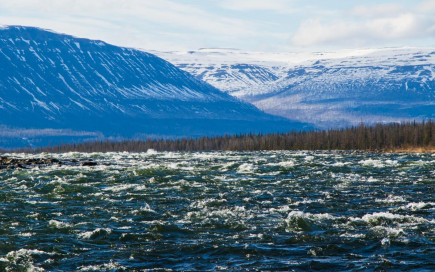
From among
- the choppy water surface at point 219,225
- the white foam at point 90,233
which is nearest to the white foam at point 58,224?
the choppy water surface at point 219,225

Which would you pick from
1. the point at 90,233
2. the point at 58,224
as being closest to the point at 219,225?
the point at 90,233

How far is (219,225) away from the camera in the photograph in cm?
3097

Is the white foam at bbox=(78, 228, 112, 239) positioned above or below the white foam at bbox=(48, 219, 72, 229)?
below

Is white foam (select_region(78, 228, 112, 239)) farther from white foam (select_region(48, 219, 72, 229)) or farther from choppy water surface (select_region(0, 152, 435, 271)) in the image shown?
white foam (select_region(48, 219, 72, 229))

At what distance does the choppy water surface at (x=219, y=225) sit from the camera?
78.9 feet

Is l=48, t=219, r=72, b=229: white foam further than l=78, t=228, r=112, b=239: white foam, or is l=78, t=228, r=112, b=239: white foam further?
l=48, t=219, r=72, b=229: white foam

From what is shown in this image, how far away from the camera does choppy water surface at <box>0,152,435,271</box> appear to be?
24.1m

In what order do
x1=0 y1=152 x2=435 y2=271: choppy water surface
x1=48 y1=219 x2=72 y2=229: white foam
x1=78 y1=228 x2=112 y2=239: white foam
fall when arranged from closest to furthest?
1. x1=0 y1=152 x2=435 y2=271: choppy water surface
2. x1=78 y1=228 x2=112 y2=239: white foam
3. x1=48 y1=219 x2=72 y2=229: white foam

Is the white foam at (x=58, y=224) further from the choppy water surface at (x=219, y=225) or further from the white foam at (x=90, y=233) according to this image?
the white foam at (x=90, y=233)

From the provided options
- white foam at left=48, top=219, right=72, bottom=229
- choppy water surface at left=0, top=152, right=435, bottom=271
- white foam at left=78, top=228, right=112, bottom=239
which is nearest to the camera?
choppy water surface at left=0, top=152, right=435, bottom=271

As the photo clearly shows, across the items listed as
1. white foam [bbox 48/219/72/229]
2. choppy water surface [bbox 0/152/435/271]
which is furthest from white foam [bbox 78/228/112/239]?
white foam [bbox 48/219/72/229]

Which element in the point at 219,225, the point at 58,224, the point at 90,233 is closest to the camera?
the point at 90,233

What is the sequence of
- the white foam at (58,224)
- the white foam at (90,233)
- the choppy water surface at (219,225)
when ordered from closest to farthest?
the choppy water surface at (219,225) < the white foam at (90,233) < the white foam at (58,224)

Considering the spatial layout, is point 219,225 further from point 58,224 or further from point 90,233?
point 58,224
